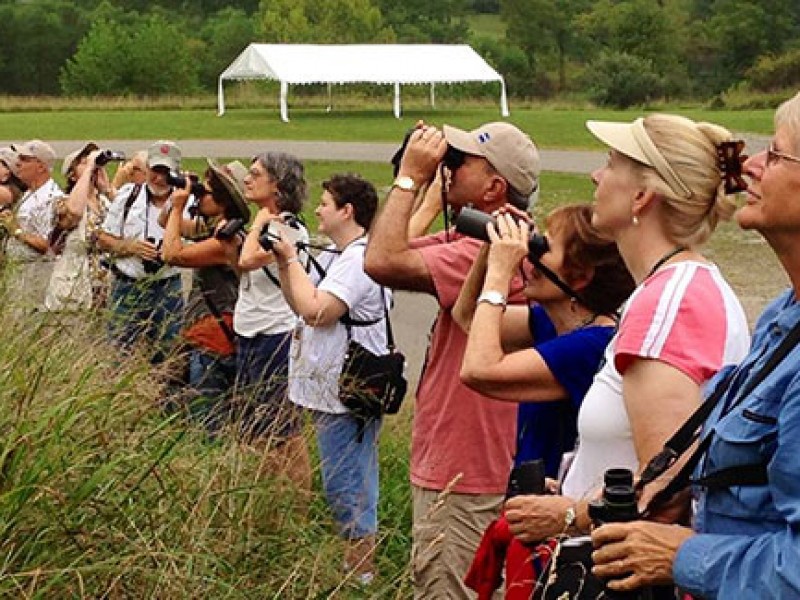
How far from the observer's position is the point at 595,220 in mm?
3738

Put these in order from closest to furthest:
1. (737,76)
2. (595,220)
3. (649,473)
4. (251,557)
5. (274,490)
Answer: (649,473), (595,220), (251,557), (274,490), (737,76)

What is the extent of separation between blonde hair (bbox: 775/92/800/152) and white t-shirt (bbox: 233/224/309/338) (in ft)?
14.2

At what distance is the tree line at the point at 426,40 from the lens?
80812mm

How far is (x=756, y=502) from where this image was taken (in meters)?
2.79

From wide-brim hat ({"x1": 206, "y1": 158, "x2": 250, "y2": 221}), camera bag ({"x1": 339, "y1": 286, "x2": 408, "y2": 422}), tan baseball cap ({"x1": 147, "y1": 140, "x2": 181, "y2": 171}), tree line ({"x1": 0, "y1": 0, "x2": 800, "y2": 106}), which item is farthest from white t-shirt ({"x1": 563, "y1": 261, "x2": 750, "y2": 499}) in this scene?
tree line ({"x1": 0, "y1": 0, "x2": 800, "y2": 106})

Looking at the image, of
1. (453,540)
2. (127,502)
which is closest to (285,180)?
(453,540)

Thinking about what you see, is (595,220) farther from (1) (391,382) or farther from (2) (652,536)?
(1) (391,382)

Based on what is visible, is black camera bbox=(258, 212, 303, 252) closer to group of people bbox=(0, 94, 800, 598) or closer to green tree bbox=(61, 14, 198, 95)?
group of people bbox=(0, 94, 800, 598)

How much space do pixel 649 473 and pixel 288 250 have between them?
3.19m

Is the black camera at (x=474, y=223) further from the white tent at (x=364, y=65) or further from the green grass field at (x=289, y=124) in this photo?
the white tent at (x=364, y=65)

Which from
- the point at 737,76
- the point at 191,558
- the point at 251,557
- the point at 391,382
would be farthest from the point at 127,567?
the point at 737,76

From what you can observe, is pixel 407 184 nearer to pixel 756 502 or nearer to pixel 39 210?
pixel 756 502

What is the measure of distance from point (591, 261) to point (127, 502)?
1439 millimetres

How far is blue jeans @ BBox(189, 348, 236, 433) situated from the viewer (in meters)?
5.67
